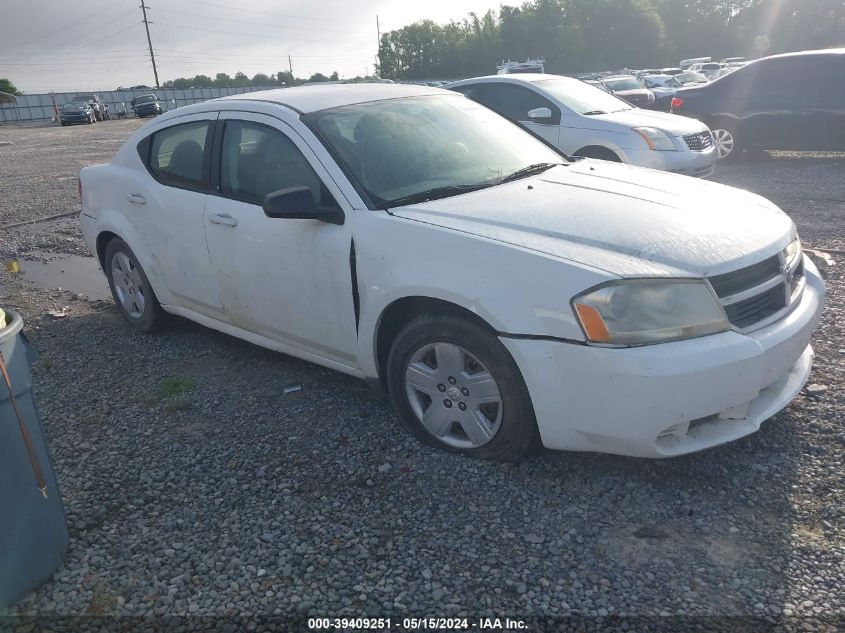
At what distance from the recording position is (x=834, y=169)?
442 inches

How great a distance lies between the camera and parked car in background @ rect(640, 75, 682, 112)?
21516 mm

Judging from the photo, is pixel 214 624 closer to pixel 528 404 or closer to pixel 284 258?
pixel 528 404

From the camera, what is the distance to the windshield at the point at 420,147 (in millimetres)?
3867

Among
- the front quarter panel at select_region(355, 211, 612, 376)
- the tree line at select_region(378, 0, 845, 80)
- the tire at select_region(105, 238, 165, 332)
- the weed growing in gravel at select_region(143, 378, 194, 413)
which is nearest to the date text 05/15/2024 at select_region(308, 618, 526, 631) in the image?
the front quarter panel at select_region(355, 211, 612, 376)

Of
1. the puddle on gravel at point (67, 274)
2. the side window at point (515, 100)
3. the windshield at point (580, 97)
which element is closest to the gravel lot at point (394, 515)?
A: the puddle on gravel at point (67, 274)

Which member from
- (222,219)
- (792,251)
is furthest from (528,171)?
(222,219)

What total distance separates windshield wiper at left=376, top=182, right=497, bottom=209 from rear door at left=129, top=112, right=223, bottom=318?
1.42 meters

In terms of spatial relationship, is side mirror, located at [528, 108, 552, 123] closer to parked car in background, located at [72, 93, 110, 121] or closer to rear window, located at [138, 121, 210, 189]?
rear window, located at [138, 121, 210, 189]

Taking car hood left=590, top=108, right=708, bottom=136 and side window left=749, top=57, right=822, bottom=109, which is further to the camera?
side window left=749, top=57, right=822, bottom=109

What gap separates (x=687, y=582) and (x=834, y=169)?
10.6 meters

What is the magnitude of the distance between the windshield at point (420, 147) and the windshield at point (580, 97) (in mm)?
5389

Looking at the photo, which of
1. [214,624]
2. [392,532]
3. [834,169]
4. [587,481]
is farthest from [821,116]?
[214,624]

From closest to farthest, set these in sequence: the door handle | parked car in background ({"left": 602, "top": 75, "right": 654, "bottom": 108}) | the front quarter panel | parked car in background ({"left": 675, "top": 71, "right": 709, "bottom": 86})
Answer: the front quarter panel < the door handle < parked car in background ({"left": 602, "top": 75, "right": 654, "bottom": 108}) < parked car in background ({"left": 675, "top": 71, "right": 709, "bottom": 86})

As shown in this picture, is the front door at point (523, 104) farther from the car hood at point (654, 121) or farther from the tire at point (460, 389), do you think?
the tire at point (460, 389)
